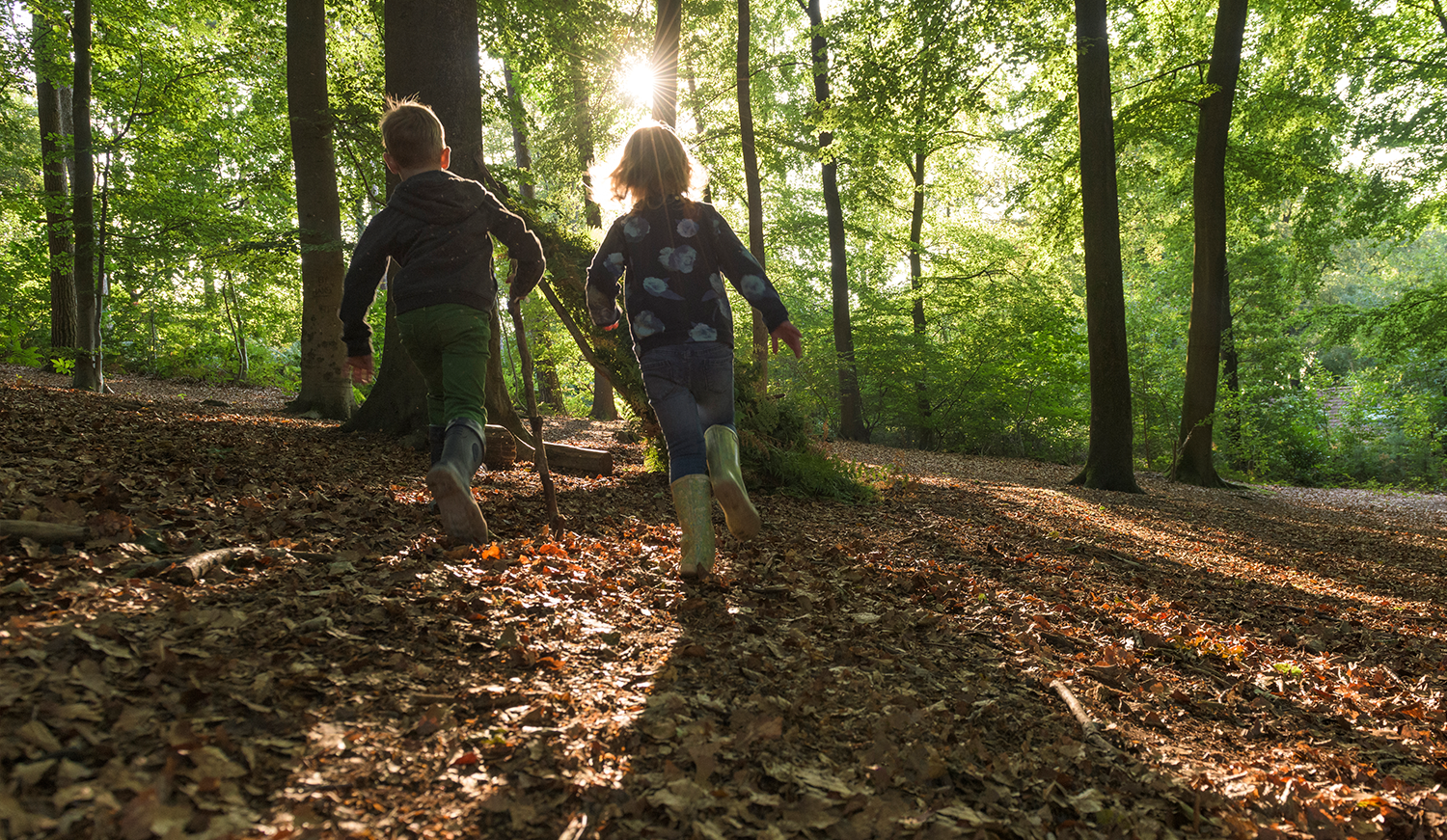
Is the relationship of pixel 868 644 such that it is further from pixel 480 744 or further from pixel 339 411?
pixel 339 411

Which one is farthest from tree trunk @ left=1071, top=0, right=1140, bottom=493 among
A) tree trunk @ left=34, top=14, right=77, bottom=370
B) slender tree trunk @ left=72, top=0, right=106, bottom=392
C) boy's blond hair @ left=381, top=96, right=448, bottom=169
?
tree trunk @ left=34, top=14, right=77, bottom=370

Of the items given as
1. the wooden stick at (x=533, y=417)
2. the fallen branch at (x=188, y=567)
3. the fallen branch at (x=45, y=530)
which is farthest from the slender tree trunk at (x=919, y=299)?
the fallen branch at (x=45, y=530)

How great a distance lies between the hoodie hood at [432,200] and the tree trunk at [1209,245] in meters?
11.8

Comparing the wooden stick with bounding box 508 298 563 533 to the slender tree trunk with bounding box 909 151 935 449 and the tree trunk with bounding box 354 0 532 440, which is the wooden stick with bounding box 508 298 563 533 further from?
the slender tree trunk with bounding box 909 151 935 449

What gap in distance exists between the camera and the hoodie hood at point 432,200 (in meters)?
3.20

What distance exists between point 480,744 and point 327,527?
1997 millimetres

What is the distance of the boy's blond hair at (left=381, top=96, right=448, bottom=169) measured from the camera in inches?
127

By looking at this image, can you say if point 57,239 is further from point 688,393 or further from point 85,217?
point 688,393

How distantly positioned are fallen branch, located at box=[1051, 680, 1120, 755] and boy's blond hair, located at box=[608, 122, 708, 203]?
2.59m

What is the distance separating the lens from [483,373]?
10.7 feet

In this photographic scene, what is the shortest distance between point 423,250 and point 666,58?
31.1ft

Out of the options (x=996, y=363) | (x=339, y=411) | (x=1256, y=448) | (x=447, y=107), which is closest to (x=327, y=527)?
(x=447, y=107)

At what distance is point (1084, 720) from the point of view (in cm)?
231

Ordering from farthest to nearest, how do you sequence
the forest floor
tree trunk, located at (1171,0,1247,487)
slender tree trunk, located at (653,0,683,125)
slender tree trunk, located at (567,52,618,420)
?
tree trunk, located at (1171,0,1247,487), slender tree trunk, located at (653,0,683,125), slender tree trunk, located at (567,52,618,420), the forest floor
